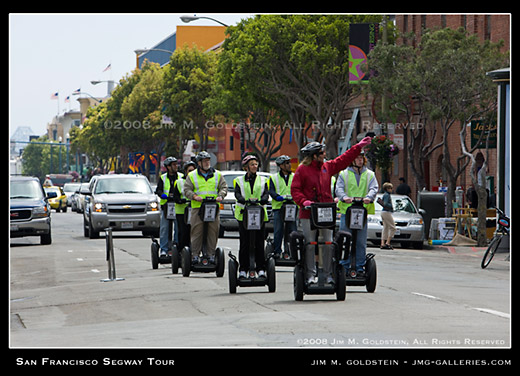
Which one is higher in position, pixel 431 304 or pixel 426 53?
pixel 426 53

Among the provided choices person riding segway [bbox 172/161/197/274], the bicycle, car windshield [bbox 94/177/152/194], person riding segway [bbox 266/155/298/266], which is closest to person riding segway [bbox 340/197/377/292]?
person riding segway [bbox 172/161/197/274]

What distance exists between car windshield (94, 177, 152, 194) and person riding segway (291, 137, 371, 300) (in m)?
18.9

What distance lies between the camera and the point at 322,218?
41.3 ft

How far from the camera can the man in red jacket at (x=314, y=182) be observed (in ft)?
41.9

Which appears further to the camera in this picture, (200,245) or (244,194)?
(200,245)

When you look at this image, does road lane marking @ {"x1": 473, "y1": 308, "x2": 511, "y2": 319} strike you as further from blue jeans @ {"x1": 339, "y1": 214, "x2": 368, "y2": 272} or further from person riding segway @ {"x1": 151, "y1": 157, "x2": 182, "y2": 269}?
person riding segway @ {"x1": 151, "y1": 157, "x2": 182, "y2": 269}

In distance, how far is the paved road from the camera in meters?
9.83

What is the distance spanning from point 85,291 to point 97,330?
509 centimetres

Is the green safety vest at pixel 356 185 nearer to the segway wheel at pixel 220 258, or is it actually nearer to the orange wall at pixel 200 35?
the segway wheel at pixel 220 258

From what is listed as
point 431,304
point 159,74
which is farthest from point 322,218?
point 159,74

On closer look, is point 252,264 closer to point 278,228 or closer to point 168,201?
point 278,228

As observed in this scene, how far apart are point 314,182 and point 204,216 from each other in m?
3.62

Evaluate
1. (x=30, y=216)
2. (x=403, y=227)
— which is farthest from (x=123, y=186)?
(x=403, y=227)
